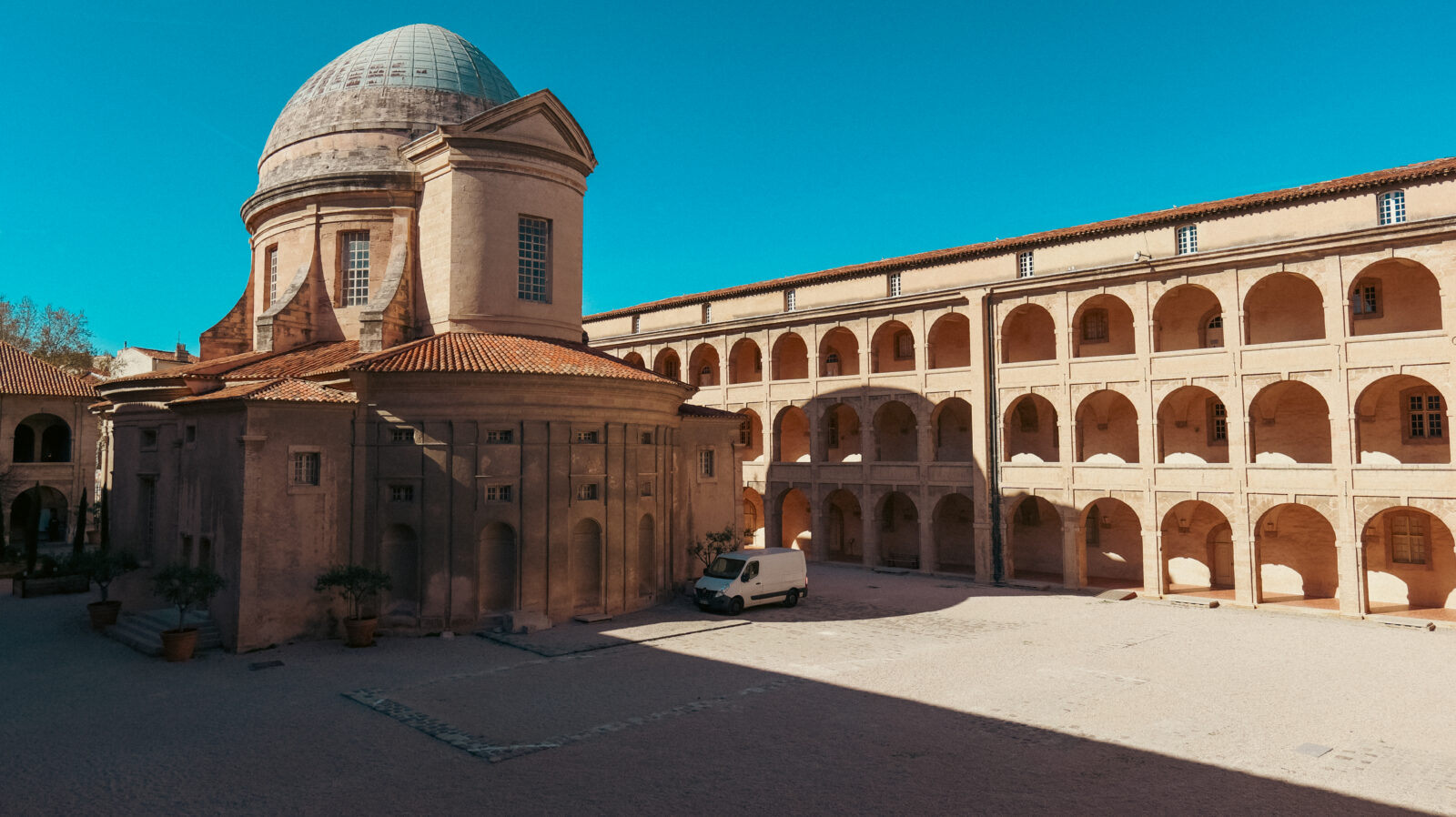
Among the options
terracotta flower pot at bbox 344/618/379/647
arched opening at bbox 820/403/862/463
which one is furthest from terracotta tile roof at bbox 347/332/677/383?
arched opening at bbox 820/403/862/463

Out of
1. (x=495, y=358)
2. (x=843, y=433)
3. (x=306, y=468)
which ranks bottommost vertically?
(x=306, y=468)

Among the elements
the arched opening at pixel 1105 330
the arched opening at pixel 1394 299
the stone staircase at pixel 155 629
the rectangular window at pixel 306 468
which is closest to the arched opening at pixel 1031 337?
the arched opening at pixel 1105 330

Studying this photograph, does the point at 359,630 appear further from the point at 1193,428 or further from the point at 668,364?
the point at 1193,428

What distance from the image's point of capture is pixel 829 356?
4275 cm

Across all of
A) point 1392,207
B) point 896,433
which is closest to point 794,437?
point 896,433

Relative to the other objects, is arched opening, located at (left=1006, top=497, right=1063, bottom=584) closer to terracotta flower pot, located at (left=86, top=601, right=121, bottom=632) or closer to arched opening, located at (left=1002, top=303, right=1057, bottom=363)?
arched opening, located at (left=1002, top=303, right=1057, bottom=363)

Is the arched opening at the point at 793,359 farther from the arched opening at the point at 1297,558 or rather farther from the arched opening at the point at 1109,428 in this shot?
the arched opening at the point at 1297,558

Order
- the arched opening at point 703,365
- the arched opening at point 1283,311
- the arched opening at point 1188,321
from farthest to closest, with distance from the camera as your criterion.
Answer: the arched opening at point 703,365
the arched opening at point 1188,321
the arched opening at point 1283,311

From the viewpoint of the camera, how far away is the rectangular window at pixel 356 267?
29672 mm

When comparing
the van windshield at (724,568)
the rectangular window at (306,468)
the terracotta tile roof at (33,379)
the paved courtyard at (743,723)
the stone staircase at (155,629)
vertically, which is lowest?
the paved courtyard at (743,723)

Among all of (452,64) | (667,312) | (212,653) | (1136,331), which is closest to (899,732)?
(212,653)

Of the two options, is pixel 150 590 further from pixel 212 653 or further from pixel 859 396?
pixel 859 396

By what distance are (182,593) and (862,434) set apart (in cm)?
2673

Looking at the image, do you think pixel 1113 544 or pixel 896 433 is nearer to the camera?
pixel 1113 544
